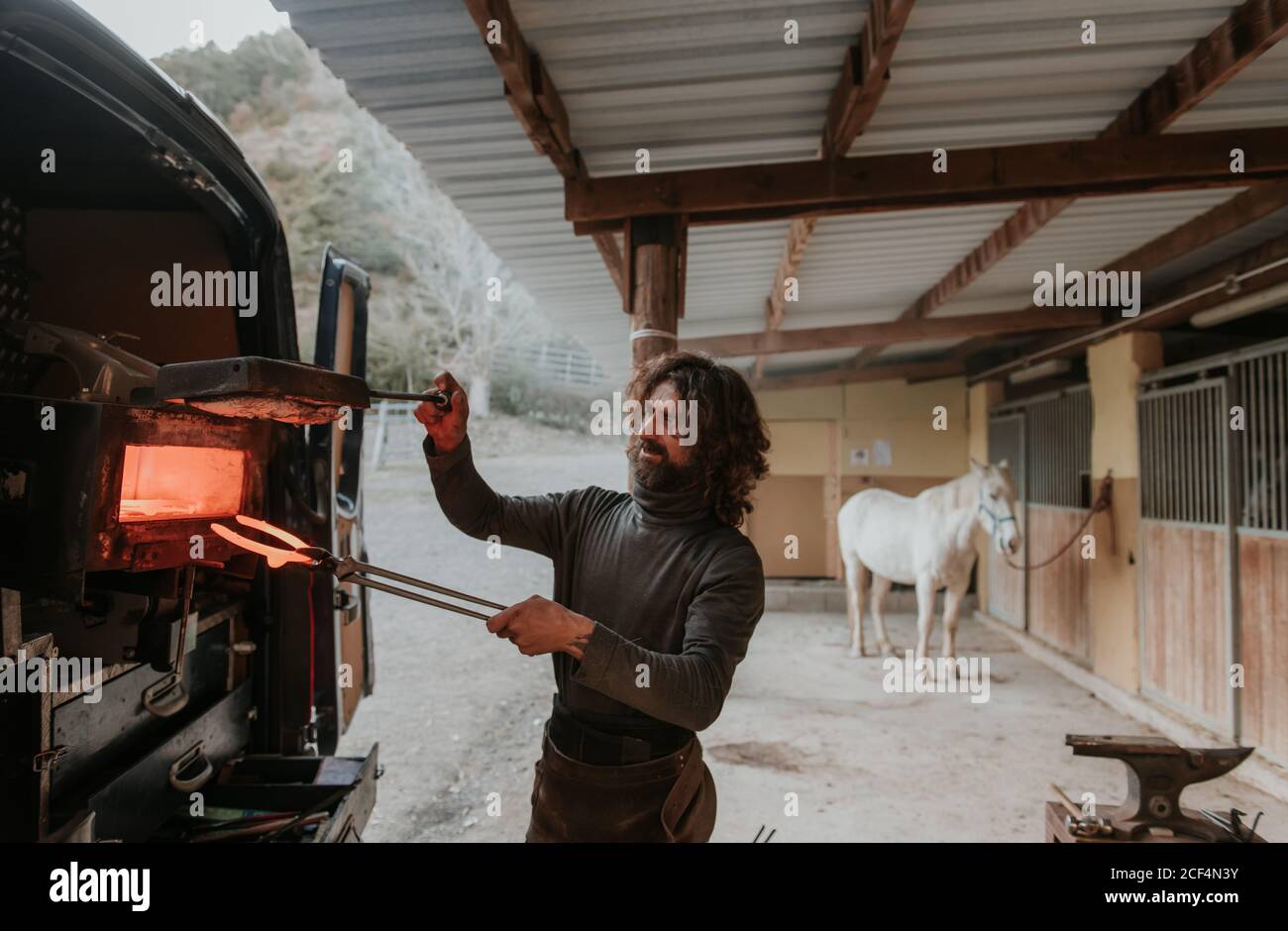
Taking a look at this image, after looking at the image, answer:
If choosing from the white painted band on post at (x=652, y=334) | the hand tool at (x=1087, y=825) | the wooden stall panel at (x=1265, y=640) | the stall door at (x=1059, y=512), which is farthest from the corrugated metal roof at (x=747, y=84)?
the stall door at (x=1059, y=512)

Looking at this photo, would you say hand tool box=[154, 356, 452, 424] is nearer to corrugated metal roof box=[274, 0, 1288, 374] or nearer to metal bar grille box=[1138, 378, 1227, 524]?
corrugated metal roof box=[274, 0, 1288, 374]

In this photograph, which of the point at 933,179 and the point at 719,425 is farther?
the point at 933,179

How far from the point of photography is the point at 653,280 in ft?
11.0

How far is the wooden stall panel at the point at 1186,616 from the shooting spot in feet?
16.9

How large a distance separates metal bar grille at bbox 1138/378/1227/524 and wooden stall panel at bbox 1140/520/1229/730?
17cm

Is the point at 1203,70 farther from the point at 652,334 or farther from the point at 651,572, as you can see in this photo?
the point at 651,572

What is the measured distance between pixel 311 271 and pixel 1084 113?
2504 centimetres

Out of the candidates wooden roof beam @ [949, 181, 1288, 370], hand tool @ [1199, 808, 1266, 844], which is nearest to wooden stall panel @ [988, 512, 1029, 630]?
wooden roof beam @ [949, 181, 1288, 370]

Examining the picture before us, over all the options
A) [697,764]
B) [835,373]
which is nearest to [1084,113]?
[697,764]

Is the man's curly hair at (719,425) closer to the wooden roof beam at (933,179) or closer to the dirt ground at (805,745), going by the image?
the dirt ground at (805,745)

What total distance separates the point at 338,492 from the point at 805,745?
4.01m

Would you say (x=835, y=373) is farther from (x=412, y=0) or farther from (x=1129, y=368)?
(x=412, y=0)

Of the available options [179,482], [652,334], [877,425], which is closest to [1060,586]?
[877,425]

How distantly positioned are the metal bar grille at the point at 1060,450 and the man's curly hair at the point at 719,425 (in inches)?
273
